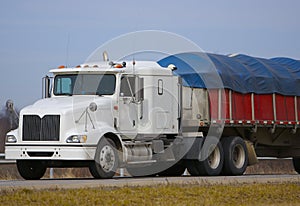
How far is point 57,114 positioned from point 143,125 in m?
3.17

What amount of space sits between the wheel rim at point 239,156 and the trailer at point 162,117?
3 cm

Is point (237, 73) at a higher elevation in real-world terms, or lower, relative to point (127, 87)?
higher

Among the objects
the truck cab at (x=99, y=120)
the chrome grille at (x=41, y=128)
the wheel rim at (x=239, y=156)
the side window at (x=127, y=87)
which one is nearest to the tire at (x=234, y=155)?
the wheel rim at (x=239, y=156)

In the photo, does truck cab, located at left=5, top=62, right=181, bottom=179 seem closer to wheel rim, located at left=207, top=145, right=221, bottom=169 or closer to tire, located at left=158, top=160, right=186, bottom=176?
wheel rim, located at left=207, top=145, right=221, bottom=169

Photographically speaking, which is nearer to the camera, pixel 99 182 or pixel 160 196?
pixel 160 196

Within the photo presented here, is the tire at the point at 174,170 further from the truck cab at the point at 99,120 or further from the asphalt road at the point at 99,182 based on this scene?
the asphalt road at the point at 99,182

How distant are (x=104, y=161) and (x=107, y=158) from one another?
14 centimetres

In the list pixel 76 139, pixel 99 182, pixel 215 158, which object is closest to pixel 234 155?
pixel 215 158

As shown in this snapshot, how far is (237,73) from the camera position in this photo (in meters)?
25.5

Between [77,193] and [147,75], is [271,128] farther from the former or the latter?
A: [77,193]

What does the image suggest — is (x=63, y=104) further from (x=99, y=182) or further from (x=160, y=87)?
(x=160, y=87)

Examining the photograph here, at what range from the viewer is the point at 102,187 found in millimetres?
16062

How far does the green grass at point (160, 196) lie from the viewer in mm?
13203

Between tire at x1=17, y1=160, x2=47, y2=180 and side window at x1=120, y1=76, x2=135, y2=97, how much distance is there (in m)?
3.08
